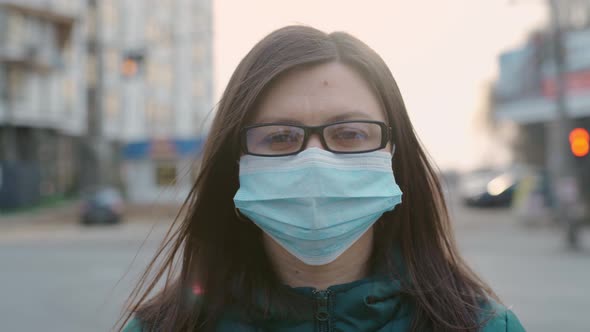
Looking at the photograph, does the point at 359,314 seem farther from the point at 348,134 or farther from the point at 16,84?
the point at 16,84

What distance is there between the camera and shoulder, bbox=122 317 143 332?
→ 6.12 feet

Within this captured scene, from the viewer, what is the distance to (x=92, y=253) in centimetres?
1611

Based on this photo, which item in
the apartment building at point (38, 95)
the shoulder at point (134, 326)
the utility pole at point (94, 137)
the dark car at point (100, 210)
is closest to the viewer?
the shoulder at point (134, 326)

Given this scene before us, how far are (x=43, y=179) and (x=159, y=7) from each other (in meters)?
21.5

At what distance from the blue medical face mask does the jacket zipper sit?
0.12 meters

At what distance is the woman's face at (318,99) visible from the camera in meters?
1.84

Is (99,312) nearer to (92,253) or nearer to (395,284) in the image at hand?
(395,284)

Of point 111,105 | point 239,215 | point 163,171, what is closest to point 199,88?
point 111,105

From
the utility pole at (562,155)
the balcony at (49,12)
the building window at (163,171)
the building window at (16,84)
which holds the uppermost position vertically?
the balcony at (49,12)

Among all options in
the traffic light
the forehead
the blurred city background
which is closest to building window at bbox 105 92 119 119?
the blurred city background

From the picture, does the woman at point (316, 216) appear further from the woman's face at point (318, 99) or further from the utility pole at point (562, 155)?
the utility pole at point (562, 155)

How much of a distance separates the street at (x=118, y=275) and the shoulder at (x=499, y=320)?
1.29 meters

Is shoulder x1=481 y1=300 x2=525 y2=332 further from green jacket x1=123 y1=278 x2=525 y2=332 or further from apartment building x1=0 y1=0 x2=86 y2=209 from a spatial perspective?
apartment building x1=0 y1=0 x2=86 y2=209

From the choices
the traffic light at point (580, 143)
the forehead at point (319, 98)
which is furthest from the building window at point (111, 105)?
the forehead at point (319, 98)
